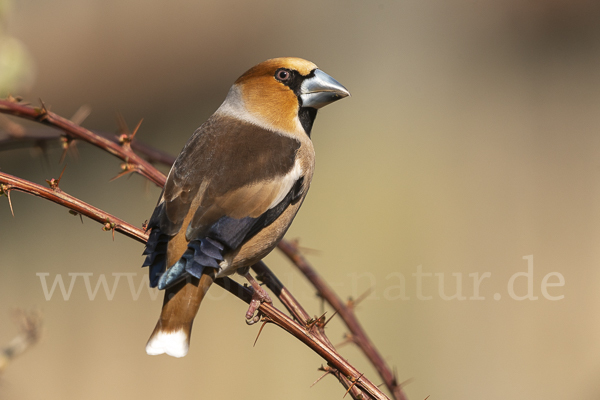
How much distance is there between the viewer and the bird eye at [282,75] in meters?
2.80

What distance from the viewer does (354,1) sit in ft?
16.3

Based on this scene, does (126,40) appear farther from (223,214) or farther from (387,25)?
(223,214)

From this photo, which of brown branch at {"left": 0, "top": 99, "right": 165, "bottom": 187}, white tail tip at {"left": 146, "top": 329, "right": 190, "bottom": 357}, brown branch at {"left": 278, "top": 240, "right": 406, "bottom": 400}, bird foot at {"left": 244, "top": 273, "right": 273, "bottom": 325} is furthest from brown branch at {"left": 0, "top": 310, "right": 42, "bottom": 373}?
brown branch at {"left": 278, "top": 240, "right": 406, "bottom": 400}

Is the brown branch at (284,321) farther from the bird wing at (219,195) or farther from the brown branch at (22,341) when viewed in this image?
the brown branch at (22,341)

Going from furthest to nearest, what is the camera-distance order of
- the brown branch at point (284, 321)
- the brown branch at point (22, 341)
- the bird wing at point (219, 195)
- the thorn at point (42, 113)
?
1. the bird wing at point (219, 195)
2. the thorn at point (42, 113)
3. the brown branch at point (22, 341)
4. the brown branch at point (284, 321)

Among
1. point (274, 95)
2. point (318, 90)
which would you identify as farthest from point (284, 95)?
point (318, 90)

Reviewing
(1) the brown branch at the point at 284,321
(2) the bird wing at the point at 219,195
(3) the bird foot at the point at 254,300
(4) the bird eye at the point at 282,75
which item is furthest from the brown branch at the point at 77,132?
(4) the bird eye at the point at 282,75

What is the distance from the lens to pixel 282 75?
2820mm

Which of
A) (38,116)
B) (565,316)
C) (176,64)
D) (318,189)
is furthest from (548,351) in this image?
(38,116)

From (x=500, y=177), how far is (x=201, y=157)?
9.93 ft

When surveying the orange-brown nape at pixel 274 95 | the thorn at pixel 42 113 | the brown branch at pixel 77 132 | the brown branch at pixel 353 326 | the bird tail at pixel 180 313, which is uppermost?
the orange-brown nape at pixel 274 95

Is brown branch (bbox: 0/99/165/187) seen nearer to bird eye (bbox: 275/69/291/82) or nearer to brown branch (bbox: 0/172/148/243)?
brown branch (bbox: 0/172/148/243)

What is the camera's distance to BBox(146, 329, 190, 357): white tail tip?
1999 mm

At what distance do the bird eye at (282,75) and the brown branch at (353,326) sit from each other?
36.6 inches
